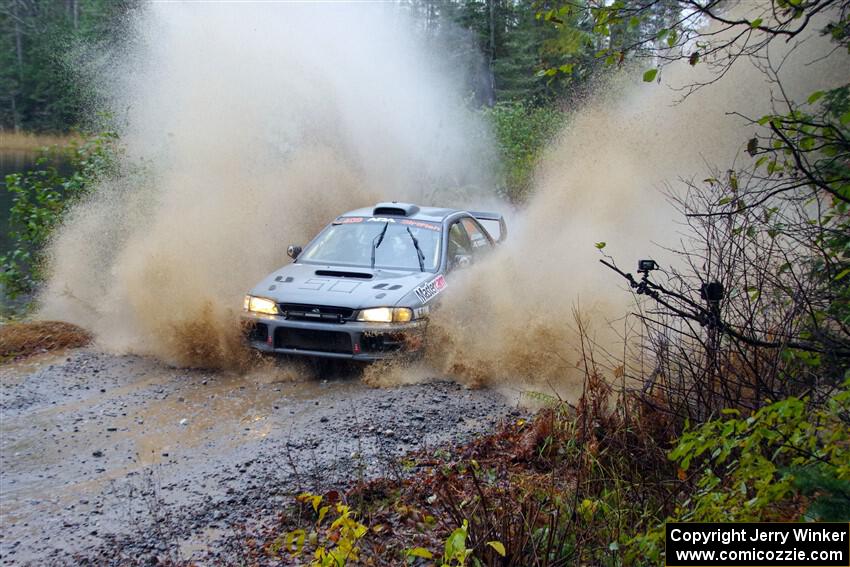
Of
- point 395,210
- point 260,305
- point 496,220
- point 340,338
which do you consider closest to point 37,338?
point 260,305

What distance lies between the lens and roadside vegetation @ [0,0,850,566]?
3.54 metres

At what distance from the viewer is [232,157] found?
13.9 metres

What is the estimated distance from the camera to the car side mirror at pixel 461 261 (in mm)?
9303

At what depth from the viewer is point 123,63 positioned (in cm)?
1488

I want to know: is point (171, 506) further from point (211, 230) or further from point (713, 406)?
point (211, 230)

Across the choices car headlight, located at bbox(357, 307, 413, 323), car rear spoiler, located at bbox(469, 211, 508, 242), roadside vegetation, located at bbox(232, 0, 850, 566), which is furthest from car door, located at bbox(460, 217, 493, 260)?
roadside vegetation, located at bbox(232, 0, 850, 566)

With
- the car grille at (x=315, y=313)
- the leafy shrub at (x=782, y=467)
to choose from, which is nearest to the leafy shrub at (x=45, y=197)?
the car grille at (x=315, y=313)

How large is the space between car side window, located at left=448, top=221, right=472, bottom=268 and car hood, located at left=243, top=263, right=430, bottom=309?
58 cm

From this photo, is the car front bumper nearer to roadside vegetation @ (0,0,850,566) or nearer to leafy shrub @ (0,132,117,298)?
roadside vegetation @ (0,0,850,566)

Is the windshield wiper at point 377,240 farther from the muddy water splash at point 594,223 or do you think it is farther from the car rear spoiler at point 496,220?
the car rear spoiler at point 496,220

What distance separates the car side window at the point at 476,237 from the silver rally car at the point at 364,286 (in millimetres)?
24

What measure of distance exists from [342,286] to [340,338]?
2.32 ft

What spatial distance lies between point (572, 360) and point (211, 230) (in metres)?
5.96

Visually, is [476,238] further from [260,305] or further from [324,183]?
[324,183]
